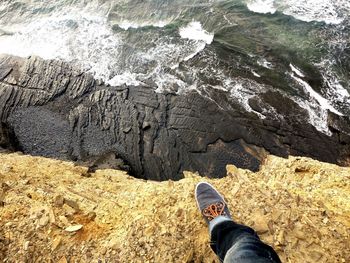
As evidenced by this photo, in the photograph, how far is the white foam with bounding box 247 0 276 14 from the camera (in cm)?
1359

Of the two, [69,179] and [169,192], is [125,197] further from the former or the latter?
[69,179]

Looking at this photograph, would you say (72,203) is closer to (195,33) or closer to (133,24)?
(195,33)

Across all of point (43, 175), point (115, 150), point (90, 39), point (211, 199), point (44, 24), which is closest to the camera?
point (211, 199)

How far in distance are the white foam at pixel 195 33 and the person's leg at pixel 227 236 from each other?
878 cm

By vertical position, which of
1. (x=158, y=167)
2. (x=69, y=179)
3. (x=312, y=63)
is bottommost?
(x=158, y=167)

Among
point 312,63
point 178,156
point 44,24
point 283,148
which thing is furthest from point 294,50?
point 44,24

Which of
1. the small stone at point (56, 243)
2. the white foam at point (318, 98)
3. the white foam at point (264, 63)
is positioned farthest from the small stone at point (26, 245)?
the white foam at point (264, 63)

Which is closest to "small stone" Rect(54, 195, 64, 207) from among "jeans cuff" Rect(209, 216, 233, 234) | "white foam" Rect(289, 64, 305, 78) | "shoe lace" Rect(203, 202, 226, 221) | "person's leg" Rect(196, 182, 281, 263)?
"person's leg" Rect(196, 182, 281, 263)

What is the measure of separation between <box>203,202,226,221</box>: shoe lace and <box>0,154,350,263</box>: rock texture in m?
0.25

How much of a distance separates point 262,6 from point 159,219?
11435mm

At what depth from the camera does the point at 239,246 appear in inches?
138

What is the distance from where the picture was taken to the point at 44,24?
1554 centimetres

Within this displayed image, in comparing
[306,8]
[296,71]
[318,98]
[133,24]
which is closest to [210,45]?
[296,71]

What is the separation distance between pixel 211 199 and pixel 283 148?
18.3 feet
